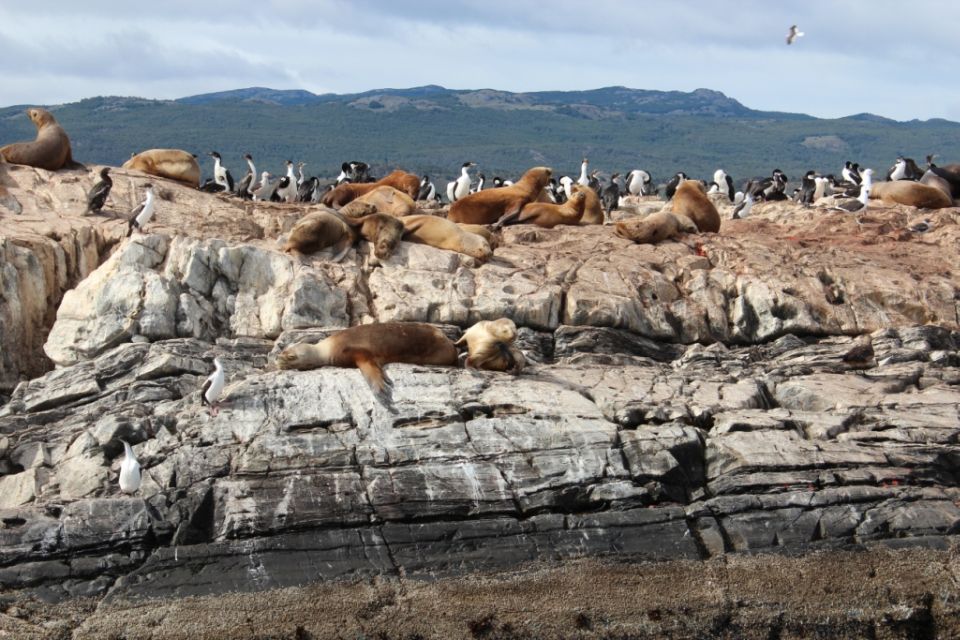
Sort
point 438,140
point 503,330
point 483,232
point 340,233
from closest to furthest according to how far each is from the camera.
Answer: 1. point 503,330
2. point 340,233
3. point 483,232
4. point 438,140

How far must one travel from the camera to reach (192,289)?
13.2 meters

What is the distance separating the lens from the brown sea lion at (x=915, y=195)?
18.5 metres

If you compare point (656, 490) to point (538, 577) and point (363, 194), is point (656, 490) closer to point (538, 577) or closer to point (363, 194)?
point (538, 577)

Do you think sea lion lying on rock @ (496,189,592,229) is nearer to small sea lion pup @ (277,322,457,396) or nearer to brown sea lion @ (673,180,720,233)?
brown sea lion @ (673,180,720,233)

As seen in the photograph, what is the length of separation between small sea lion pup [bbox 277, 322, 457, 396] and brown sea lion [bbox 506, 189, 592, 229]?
4454 millimetres

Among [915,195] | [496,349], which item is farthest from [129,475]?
[915,195]

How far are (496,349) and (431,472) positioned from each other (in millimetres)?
1882

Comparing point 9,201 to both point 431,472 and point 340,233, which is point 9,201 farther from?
point 431,472

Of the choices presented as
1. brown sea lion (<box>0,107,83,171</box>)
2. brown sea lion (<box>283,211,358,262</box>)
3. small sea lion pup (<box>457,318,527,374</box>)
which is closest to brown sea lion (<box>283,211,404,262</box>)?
brown sea lion (<box>283,211,358,262</box>)

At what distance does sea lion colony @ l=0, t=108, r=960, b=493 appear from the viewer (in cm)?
1198

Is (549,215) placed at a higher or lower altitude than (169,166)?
lower

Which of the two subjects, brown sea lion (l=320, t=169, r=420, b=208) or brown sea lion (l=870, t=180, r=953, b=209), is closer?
brown sea lion (l=320, t=169, r=420, b=208)

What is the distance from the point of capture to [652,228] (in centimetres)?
1566

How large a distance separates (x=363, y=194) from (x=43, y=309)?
5.38 meters
